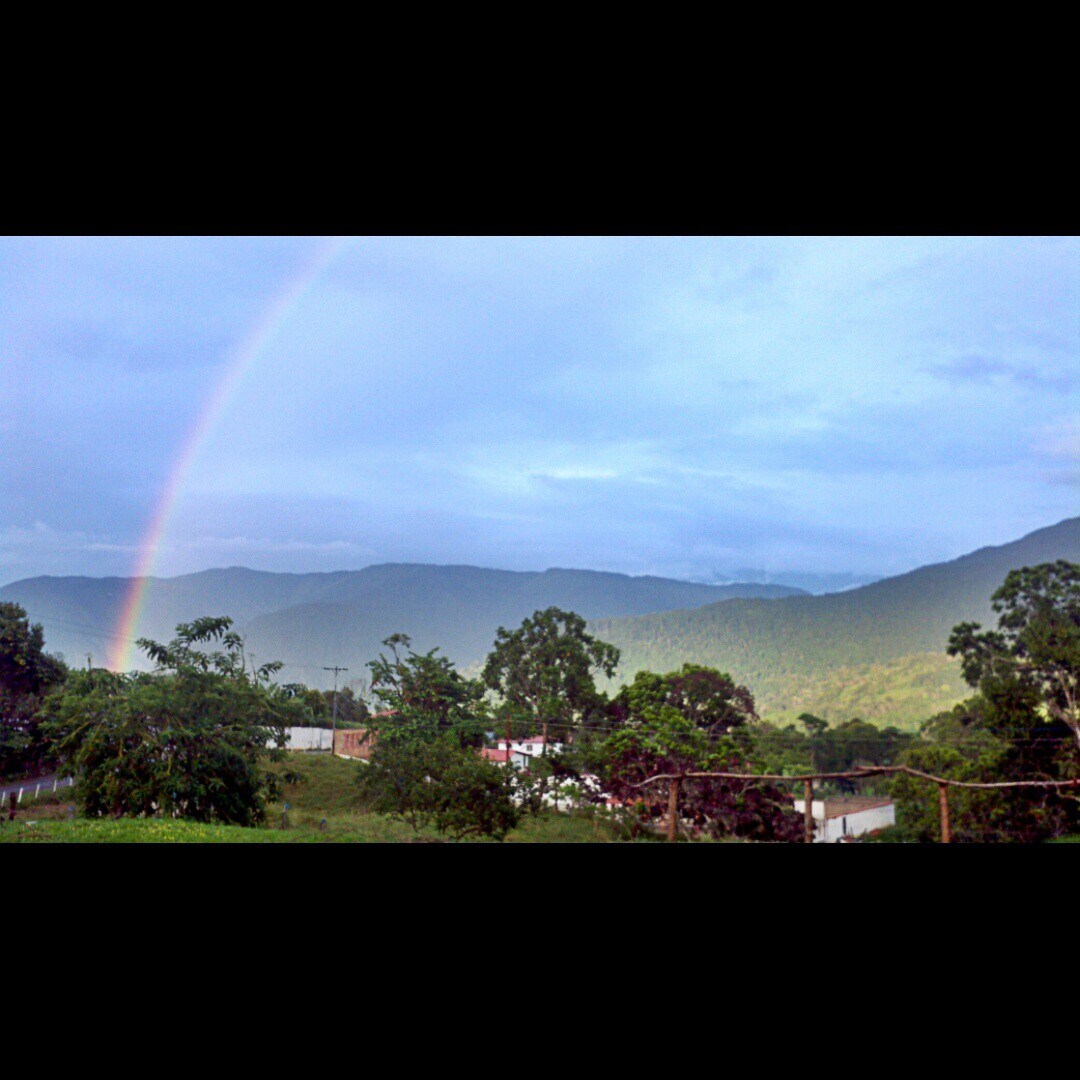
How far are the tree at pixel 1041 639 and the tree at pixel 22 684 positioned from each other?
8712 mm

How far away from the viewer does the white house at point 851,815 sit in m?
8.86

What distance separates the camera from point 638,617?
8.22m

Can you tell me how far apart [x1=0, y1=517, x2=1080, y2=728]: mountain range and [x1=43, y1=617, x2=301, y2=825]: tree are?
0.72 feet

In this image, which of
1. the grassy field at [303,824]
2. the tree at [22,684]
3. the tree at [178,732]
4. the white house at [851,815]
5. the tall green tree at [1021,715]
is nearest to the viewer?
the grassy field at [303,824]

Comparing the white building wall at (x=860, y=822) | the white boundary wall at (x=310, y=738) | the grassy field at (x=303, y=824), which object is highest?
the white boundary wall at (x=310, y=738)

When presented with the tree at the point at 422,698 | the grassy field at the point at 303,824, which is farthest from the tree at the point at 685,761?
the tree at the point at 422,698

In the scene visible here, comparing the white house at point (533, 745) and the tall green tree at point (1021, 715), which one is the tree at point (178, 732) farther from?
the tall green tree at point (1021, 715)

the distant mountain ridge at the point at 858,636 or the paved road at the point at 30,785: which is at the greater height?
the distant mountain ridge at the point at 858,636

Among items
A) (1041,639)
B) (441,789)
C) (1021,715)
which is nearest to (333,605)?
(441,789)

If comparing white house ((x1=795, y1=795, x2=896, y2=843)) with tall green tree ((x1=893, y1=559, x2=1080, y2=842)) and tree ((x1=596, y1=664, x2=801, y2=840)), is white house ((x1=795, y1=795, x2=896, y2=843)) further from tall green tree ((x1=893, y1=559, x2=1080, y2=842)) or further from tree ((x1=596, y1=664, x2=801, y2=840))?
tree ((x1=596, y1=664, x2=801, y2=840))

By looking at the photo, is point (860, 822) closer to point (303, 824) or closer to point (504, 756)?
point (504, 756)

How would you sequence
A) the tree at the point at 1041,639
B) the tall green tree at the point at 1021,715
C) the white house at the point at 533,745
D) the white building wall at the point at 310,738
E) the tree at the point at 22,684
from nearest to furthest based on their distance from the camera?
the tree at the point at 22,684, the white building wall at the point at 310,738, the white house at the point at 533,745, the tall green tree at the point at 1021,715, the tree at the point at 1041,639
